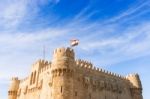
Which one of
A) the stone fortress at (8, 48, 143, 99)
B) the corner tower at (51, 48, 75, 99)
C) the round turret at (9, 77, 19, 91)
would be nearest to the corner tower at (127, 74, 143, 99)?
the stone fortress at (8, 48, 143, 99)

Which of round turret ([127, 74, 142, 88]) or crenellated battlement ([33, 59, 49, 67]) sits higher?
crenellated battlement ([33, 59, 49, 67])

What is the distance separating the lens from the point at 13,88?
200 feet

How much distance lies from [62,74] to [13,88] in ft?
70.3

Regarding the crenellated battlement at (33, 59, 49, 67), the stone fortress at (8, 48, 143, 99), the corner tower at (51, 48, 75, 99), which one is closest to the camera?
the corner tower at (51, 48, 75, 99)

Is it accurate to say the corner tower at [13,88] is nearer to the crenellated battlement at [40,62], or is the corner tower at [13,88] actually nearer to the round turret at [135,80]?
the crenellated battlement at [40,62]

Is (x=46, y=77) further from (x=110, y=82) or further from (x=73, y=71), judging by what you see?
(x=110, y=82)

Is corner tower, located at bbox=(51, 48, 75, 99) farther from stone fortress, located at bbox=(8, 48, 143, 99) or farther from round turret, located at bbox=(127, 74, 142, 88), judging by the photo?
round turret, located at bbox=(127, 74, 142, 88)

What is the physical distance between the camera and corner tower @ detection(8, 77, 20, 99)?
199 feet

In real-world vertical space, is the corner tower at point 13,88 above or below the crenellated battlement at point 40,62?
below

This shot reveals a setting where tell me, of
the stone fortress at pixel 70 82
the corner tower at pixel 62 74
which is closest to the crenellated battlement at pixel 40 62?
the stone fortress at pixel 70 82

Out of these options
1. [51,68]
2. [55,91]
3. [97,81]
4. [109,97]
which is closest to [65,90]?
[55,91]

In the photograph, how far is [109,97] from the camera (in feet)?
174

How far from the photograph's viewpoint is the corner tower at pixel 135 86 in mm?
59531

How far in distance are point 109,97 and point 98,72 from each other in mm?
5788
